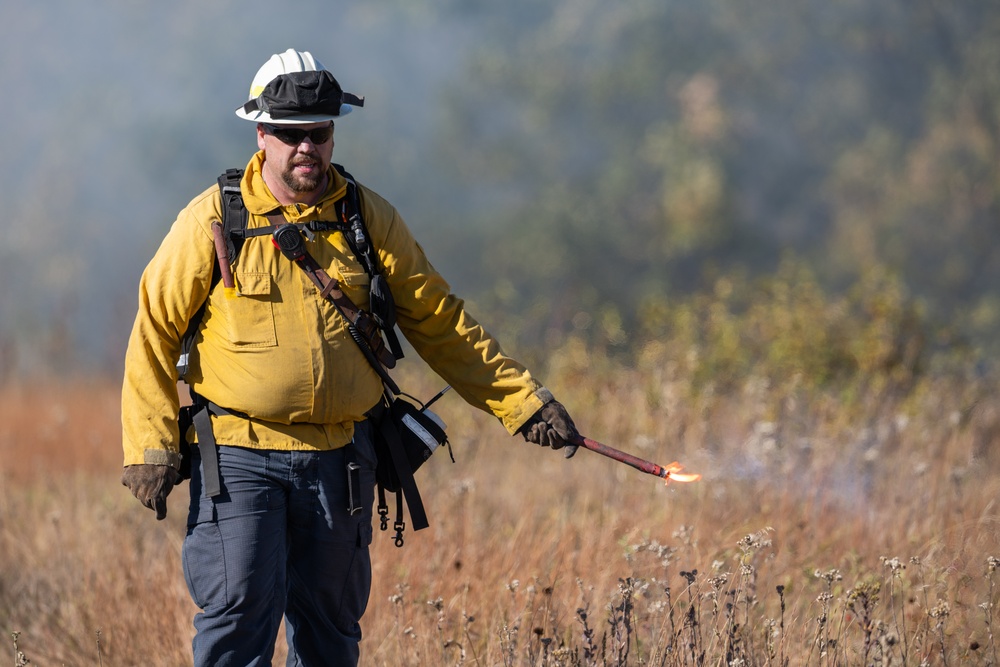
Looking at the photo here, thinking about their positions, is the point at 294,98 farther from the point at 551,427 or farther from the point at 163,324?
the point at 551,427

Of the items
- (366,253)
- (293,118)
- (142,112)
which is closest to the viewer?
(293,118)

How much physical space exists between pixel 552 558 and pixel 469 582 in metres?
0.45

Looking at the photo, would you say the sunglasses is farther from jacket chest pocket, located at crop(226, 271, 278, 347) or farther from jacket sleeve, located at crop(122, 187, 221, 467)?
jacket chest pocket, located at crop(226, 271, 278, 347)

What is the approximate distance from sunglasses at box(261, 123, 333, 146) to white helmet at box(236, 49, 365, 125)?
0.10 feet

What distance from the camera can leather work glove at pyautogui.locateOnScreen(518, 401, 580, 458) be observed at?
11.2 feet

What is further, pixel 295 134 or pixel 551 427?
pixel 551 427

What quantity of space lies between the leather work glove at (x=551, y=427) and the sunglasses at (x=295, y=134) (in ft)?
3.24

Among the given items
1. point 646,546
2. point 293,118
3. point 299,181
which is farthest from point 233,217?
point 646,546

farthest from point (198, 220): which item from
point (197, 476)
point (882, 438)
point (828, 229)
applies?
point (828, 229)

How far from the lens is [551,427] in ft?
11.2

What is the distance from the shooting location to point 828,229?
2188 centimetres

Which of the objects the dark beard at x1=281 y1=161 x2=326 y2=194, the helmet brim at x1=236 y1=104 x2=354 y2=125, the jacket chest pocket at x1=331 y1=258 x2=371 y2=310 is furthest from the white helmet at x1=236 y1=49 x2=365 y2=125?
the jacket chest pocket at x1=331 y1=258 x2=371 y2=310

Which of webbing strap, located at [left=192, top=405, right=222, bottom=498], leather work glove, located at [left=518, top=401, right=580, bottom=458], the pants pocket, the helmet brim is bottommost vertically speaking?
the pants pocket

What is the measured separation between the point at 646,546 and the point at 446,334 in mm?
1107
